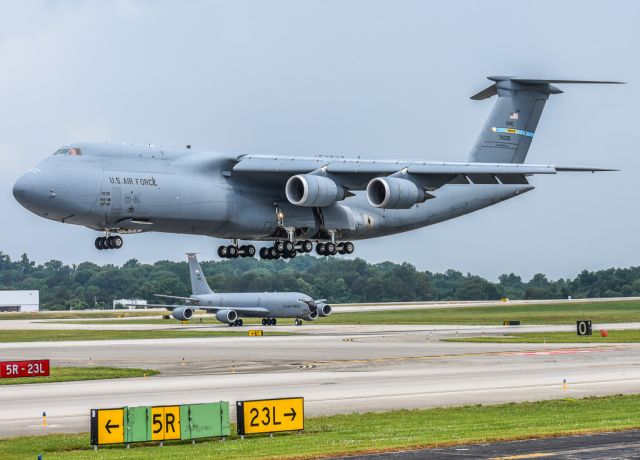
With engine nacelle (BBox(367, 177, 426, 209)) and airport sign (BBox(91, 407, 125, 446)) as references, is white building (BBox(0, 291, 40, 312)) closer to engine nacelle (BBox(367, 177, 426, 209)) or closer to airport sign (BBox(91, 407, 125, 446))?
engine nacelle (BBox(367, 177, 426, 209))

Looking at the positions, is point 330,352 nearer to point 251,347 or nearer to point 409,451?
point 251,347

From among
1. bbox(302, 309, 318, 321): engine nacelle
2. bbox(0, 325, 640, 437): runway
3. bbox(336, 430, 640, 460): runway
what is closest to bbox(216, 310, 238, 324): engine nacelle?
bbox(302, 309, 318, 321): engine nacelle

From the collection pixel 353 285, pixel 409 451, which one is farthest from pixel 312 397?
pixel 353 285

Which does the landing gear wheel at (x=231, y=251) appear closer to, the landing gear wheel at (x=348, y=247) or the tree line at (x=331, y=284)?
the landing gear wheel at (x=348, y=247)

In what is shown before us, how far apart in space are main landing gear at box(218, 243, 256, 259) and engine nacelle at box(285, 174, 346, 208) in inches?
243

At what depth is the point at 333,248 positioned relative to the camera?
1964 inches

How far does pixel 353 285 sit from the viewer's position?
142 meters

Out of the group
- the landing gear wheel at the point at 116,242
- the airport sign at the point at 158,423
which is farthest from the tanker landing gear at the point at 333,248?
the airport sign at the point at 158,423

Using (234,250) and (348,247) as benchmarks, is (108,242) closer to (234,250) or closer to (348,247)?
(234,250)

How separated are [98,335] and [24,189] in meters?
30.1

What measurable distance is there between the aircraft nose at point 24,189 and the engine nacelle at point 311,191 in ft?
33.1

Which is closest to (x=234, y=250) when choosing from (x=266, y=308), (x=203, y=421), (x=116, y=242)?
(x=116, y=242)

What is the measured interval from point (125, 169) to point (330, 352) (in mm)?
11426

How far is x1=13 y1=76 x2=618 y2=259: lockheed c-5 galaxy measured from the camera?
41562 mm
